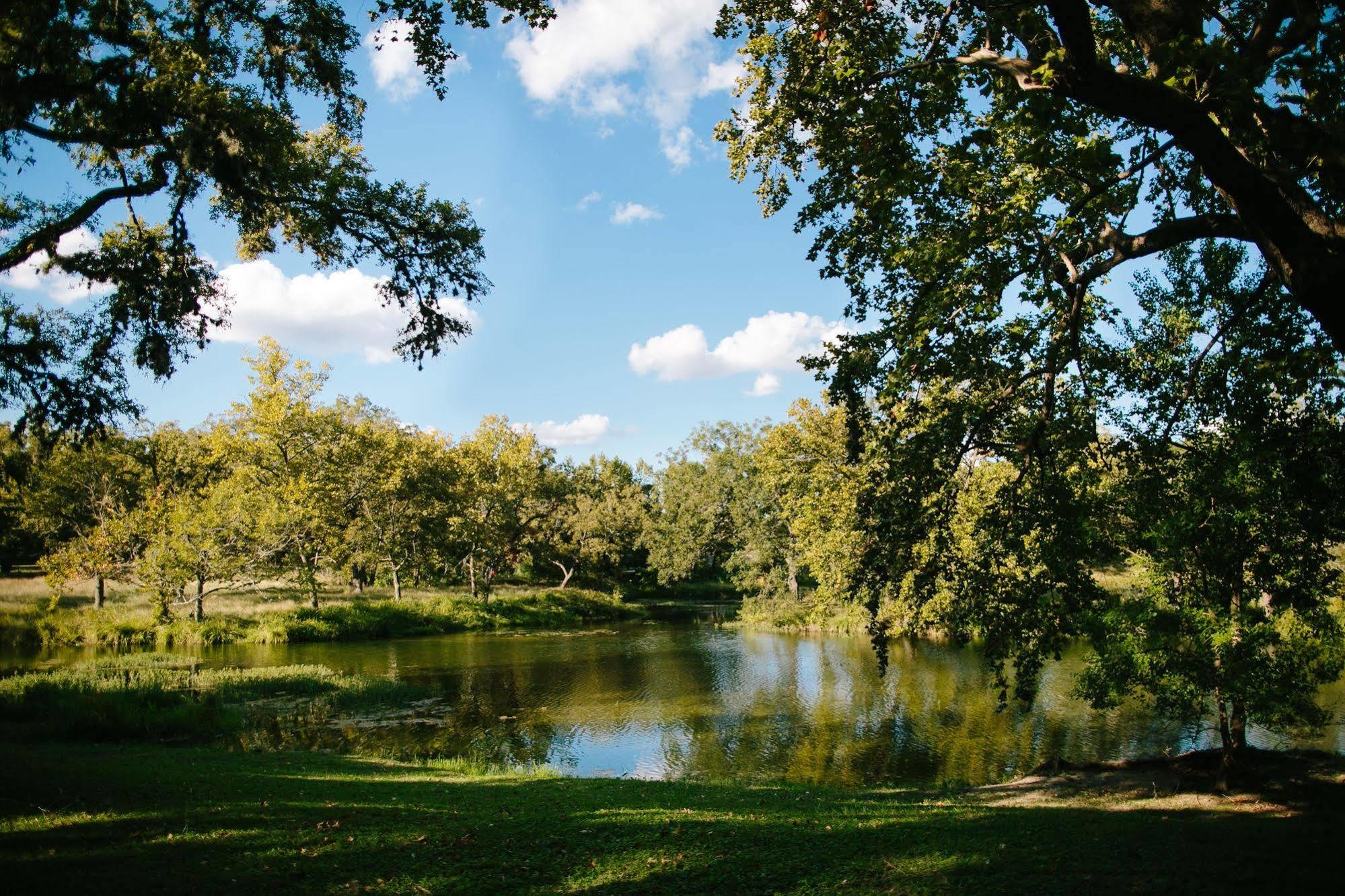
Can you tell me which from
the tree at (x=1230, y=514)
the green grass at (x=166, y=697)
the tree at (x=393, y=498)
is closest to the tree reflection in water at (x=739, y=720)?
the green grass at (x=166, y=697)

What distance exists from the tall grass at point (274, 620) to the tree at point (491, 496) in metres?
3.06

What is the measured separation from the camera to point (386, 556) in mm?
43125

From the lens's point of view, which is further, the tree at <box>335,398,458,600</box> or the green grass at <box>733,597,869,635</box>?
the tree at <box>335,398,458,600</box>

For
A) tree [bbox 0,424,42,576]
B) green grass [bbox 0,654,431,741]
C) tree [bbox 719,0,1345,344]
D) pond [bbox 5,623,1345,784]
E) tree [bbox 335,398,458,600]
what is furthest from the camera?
tree [bbox 335,398,458,600]

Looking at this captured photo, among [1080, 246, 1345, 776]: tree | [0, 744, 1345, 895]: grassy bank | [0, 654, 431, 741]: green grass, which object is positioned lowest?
[0, 654, 431, 741]: green grass

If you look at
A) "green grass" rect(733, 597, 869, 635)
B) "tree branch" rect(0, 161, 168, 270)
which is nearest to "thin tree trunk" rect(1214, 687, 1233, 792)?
"tree branch" rect(0, 161, 168, 270)

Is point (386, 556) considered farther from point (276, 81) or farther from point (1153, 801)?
point (1153, 801)

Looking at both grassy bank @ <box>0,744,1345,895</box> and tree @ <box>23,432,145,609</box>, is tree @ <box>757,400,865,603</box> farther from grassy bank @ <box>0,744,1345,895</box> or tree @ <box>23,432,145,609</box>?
tree @ <box>23,432,145,609</box>

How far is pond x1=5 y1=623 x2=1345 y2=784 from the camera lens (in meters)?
15.1

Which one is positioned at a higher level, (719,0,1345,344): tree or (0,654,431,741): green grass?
(719,0,1345,344): tree

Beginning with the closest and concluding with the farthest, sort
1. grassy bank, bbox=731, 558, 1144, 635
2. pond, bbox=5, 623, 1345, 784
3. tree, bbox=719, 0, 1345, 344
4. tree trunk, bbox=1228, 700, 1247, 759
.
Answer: tree, bbox=719, 0, 1345, 344, tree trunk, bbox=1228, 700, 1247, 759, pond, bbox=5, 623, 1345, 784, grassy bank, bbox=731, 558, 1144, 635

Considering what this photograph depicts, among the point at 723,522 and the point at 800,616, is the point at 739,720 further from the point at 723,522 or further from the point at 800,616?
the point at 723,522

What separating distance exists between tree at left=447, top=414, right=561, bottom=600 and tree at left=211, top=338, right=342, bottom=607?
7.84m

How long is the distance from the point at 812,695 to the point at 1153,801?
12.6 m
